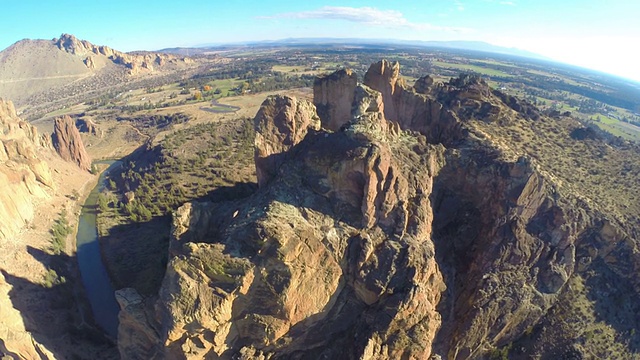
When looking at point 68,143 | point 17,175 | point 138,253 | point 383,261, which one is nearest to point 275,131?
point 383,261

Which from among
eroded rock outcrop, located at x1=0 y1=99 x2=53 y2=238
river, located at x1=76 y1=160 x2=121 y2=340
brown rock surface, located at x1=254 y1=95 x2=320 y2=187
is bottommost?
river, located at x1=76 y1=160 x2=121 y2=340

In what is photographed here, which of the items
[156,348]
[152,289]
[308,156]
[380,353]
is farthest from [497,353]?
[152,289]

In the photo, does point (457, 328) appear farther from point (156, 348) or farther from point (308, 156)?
point (156, 348)

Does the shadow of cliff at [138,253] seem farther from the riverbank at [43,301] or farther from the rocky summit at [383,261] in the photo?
the rocky summit at [383,261]

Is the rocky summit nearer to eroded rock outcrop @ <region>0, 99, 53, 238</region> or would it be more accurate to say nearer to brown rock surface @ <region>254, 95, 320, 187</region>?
brown rock surface @ <region>254, 95, 320, 187</region>

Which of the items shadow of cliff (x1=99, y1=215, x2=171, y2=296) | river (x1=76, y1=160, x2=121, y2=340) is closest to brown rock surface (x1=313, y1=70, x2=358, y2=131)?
shadow of cliff (x1=99, y1=215, x2=171, y2=296)

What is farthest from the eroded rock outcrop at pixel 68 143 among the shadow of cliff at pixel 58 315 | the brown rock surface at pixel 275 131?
the brown rock surface at pixel 275 131

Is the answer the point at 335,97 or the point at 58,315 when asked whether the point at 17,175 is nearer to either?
the point at 58,315
